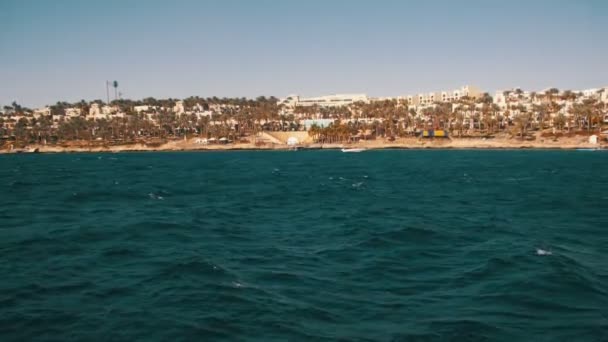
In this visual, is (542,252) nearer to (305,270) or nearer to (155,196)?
(305,270)

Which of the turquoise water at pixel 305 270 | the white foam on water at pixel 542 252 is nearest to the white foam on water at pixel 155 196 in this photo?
the turquoise water at pixel 305 270

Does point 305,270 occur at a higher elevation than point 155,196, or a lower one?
higher

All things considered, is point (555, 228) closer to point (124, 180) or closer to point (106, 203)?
point (106, 203)

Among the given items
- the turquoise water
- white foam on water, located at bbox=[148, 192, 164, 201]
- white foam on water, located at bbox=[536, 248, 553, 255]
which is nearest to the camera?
the turquoise water

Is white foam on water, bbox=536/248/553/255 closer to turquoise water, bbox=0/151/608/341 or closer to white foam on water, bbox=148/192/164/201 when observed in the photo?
turquoise water, bbox=0/151/608/341

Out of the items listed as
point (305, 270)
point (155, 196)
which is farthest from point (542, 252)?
point (155, 196)

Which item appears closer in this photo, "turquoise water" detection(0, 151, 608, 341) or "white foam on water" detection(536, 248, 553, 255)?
"turquoise water" detection(0, 151, 608, 341)

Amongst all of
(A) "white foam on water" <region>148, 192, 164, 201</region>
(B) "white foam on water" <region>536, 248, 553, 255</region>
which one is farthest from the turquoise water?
(A) "white foam on water" <region>148, 192, 164, 201</region>

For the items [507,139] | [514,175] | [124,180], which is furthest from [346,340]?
[507,139]
